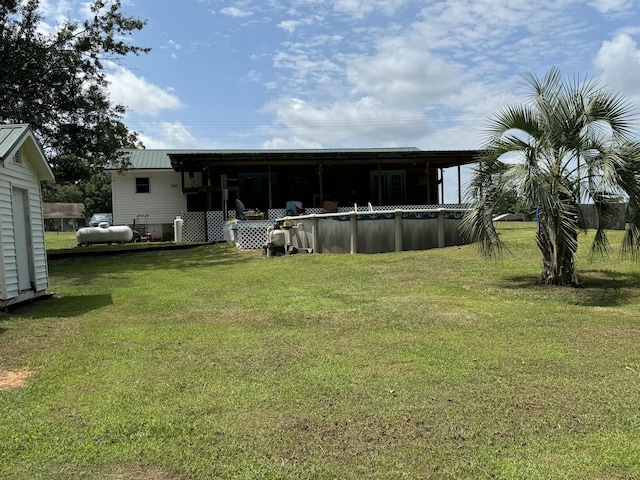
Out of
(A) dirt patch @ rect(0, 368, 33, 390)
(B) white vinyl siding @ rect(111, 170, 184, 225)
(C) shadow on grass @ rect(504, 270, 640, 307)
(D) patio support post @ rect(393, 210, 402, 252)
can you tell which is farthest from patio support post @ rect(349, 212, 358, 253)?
(B) white vinyl siding @ rect(111, 170, 184, 225)

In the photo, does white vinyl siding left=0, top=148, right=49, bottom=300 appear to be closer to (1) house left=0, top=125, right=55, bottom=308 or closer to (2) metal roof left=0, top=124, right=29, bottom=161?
(1) house left=0, top=125, right=55, bottom=308

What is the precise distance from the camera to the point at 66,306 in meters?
8.51

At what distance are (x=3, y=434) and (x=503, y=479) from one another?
3143mm

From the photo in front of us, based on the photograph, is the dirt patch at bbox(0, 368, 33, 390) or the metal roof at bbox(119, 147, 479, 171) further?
the metal roof at bbox(119, 147, 479, 171)

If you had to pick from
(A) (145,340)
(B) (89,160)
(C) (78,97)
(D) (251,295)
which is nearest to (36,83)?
(C) (78,97)

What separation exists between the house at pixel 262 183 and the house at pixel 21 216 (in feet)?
39.2

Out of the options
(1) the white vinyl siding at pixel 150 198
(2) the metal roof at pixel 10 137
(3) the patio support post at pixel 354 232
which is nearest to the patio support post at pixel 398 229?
(3) the patio support post at pixel 354 232

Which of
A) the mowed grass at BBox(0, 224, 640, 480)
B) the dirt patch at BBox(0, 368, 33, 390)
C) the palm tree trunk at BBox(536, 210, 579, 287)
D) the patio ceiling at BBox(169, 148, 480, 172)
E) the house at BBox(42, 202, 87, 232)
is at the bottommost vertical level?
the mowed grass at BBox(0, 224, 640, 480)

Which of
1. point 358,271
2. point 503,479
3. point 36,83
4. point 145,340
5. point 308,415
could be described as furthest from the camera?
point 36,83

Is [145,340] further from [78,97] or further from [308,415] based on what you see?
[78,97]

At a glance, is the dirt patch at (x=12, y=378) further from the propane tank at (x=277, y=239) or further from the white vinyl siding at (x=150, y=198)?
Result: the white vinyl siding at (x=150, y=198)

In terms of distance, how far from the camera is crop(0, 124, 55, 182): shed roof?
803cm

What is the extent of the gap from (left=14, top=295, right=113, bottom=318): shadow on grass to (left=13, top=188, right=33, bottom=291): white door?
454 mm

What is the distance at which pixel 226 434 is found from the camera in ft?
11.0
